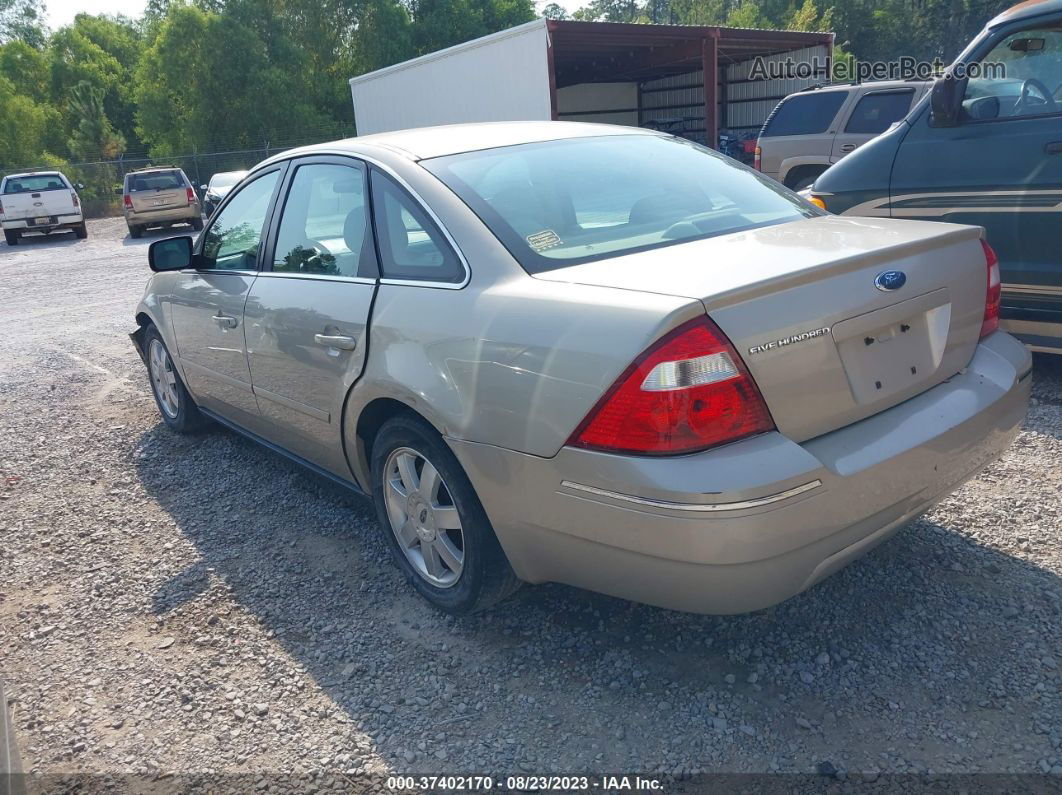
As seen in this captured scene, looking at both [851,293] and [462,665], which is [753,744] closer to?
[462,665]

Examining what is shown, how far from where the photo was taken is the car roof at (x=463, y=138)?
3.36 metres

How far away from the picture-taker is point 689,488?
2.19 meters

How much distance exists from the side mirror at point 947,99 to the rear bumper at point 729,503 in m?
2.81

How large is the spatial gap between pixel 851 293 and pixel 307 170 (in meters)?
2.40

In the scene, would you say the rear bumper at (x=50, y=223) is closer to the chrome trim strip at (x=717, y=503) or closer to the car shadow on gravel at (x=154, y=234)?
the car shadow on gravel at (x=154, y=234)

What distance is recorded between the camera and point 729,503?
2184mm

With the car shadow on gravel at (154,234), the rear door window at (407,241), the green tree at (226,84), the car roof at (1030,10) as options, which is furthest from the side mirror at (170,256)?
the green tree at (226,84)

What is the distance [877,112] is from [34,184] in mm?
20142

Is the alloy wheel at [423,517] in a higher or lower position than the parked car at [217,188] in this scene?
lower

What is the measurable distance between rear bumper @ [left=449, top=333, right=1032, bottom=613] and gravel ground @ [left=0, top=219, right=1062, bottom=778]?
40cm

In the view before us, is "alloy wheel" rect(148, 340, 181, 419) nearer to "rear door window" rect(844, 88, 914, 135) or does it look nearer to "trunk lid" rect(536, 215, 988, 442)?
"trunk lid" rect(536, 215, 988, 442)

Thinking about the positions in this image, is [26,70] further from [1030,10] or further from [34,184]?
[1030,10]

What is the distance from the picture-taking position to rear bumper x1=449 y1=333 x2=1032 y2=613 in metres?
2.21

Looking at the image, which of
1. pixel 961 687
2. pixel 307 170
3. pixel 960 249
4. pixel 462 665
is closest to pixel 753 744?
pixel 961 687
